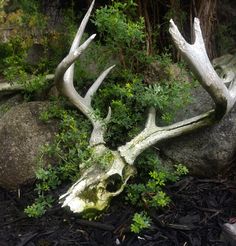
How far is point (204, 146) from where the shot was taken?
2.90 meters

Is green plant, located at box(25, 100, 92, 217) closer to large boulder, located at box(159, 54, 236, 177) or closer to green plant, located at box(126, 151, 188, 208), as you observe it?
green plant, located at box(126, 151, 188, 208)

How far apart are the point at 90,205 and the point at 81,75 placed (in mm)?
1129

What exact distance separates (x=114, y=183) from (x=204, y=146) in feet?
2.33

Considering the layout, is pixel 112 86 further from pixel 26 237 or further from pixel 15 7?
pixel 15 7

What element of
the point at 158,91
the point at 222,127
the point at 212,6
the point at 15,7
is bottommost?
the point at 222,127

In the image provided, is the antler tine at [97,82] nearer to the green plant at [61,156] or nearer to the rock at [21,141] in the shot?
the green plant at [61,156]

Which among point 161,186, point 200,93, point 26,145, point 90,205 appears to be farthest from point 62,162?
point 200,93

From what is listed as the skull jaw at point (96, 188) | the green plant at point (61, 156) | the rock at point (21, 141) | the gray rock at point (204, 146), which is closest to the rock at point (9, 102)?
the rock at point (21, 141)

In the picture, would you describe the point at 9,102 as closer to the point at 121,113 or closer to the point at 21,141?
the point at 21,141

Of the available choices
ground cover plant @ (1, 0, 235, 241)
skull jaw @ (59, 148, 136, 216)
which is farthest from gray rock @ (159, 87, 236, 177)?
skull jaw @ (59, 148, 136, 216)

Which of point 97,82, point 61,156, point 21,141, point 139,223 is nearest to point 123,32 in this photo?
point 97,82

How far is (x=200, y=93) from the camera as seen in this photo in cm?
302

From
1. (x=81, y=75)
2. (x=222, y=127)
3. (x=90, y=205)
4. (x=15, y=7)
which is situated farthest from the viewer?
(x=15, y=7)

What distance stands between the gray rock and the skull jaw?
460 millimetres
